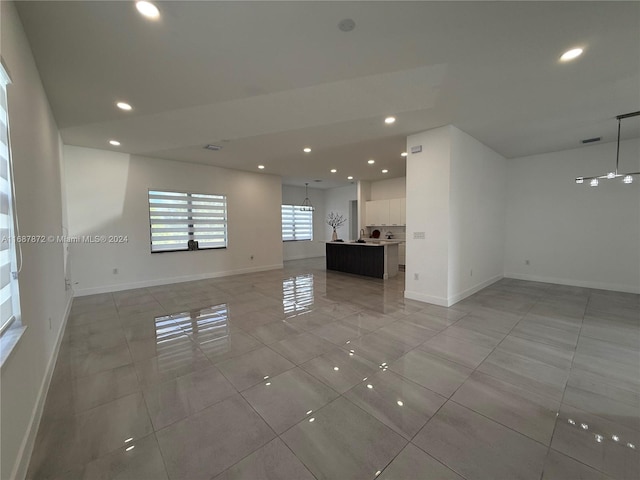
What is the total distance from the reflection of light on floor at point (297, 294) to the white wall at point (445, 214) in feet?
6.07

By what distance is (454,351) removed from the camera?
272cm

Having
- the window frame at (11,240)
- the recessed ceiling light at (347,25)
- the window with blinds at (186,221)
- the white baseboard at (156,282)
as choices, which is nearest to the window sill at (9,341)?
the window frame at (11,240)

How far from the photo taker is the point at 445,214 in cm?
413

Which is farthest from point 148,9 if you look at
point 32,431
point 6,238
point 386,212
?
point 386,212

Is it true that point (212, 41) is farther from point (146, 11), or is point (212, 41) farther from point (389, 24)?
point (389, 24)

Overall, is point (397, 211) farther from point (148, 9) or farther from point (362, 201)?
point (148, 9)

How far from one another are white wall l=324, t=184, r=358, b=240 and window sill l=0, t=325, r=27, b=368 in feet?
30.9

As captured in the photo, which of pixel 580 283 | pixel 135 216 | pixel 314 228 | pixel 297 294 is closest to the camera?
pixel 297 294

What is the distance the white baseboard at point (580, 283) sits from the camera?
493cm

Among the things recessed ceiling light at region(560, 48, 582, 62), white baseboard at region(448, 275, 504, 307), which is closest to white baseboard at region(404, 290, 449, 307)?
white baseboard at region(448, 275, 504, 307)

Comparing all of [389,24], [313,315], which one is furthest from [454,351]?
[389,24]

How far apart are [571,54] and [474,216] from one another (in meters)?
2.87

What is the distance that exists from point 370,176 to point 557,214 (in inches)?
182

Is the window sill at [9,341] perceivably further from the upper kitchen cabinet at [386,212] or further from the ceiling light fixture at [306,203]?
the ceiling light fixture at [306,203]
